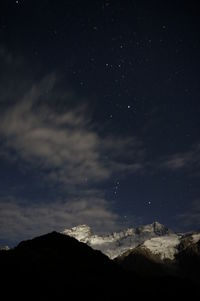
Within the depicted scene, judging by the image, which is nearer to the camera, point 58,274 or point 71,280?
point 71,280

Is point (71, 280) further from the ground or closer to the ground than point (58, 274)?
closer to the ground

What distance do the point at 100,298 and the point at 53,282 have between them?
5.09 meters

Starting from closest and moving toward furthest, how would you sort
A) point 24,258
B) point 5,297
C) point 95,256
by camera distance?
1. point 5,297
2. point 24,258
3. point 95,256

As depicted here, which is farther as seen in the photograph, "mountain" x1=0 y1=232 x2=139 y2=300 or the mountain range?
the mountain range

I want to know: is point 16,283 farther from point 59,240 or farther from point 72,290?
point 59,240

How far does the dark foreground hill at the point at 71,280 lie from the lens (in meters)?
33.9

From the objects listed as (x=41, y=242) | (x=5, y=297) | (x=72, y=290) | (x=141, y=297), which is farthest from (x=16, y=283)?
(x=41, y=242)

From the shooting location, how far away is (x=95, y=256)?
51719 mm

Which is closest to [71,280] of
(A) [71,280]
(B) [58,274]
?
(A) [71,280]

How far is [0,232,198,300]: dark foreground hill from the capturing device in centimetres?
3394

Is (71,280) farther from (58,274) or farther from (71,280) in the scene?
(58,274)

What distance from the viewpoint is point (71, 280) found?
125ft

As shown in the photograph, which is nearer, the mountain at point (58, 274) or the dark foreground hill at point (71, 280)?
the mountain at point (58, 274)

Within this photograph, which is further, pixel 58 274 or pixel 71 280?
pixel 58 274
